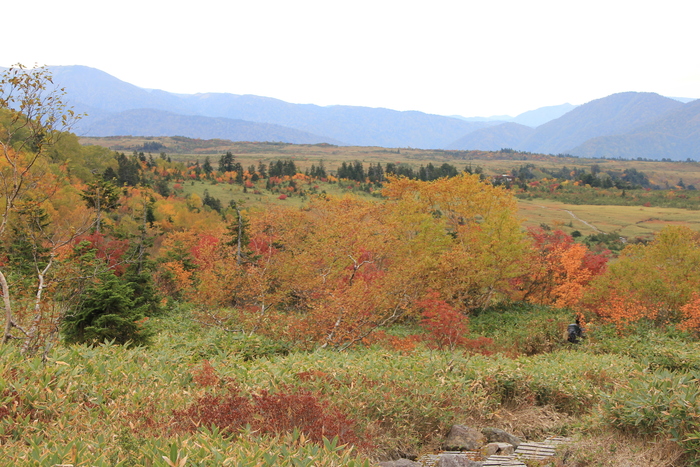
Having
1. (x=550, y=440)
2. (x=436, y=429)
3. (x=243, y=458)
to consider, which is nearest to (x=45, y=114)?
(x=243, y=458)

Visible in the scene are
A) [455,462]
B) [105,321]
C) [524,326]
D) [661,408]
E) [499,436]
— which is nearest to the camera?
[455,462]

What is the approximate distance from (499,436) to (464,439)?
66cm

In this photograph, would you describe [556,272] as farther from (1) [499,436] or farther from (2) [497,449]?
(2) [497,449]

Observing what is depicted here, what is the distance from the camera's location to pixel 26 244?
25.6m

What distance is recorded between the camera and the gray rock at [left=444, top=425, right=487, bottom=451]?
681 cm

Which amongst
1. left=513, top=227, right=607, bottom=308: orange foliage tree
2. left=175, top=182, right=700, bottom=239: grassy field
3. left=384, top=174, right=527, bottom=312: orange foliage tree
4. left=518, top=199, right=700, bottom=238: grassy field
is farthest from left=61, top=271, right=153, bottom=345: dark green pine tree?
left=518, top=199, right=700, bottom=238: grassy field

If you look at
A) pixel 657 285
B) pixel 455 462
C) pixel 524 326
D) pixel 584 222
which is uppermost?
pixel 455 462

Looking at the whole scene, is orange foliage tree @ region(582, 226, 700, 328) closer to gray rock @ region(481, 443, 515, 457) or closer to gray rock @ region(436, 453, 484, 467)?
gray rock @ region(481, 443, 515, 457)

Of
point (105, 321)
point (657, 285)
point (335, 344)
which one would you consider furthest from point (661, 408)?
point (657, 285)

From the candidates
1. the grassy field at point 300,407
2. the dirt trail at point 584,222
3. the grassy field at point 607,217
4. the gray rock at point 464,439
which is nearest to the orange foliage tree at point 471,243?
the grassy field at point 300,407

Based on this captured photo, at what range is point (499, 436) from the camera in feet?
23.6

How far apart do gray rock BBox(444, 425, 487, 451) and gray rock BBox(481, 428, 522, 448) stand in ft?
0.62

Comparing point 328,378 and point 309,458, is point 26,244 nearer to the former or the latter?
point 328,378

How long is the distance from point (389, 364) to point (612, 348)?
37.7 ft
